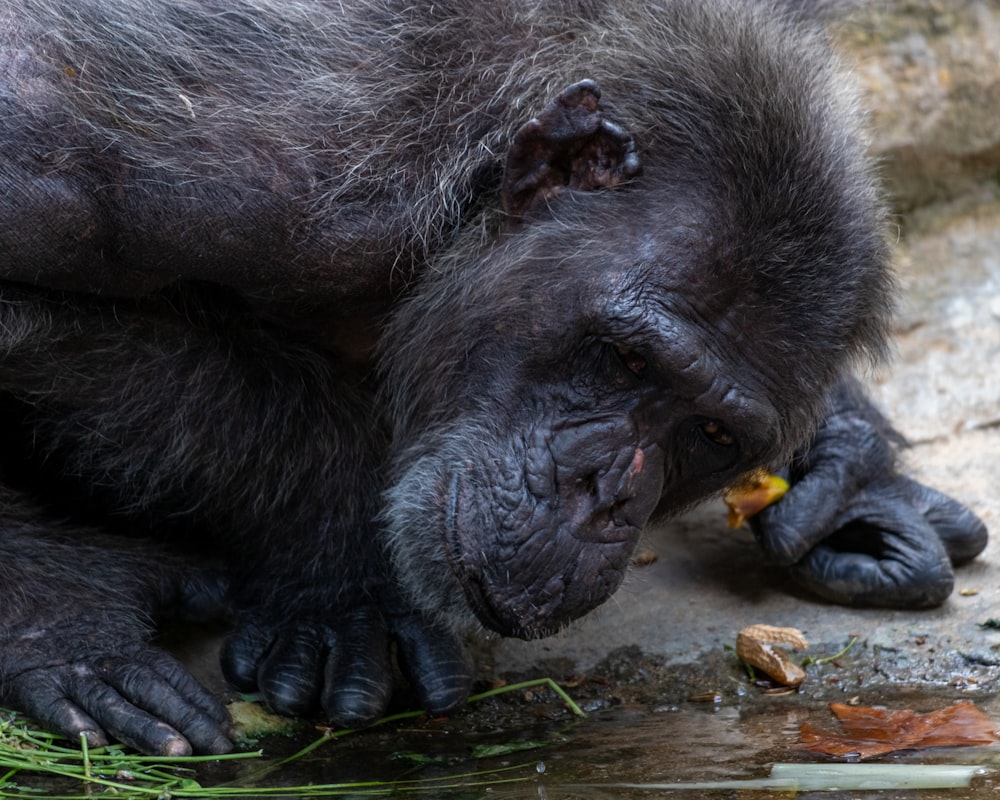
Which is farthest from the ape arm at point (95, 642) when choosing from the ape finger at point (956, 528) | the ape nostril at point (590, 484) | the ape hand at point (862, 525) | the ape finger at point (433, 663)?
the ape finger at point (956, 528)

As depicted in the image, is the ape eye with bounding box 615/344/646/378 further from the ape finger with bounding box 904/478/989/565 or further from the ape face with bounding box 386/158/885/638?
the ape finger with bounding box 904/478/989/565

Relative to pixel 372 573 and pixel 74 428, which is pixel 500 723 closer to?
pixel 372 573

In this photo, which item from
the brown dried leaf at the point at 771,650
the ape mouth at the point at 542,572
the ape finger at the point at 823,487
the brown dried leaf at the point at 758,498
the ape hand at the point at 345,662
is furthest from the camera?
the brown dried leaf at the point at 758,498

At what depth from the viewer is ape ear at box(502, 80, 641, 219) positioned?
13.4ft

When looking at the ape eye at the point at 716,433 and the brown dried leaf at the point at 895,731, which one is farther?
the ape eye at the point at 716,433

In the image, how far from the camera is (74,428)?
4566 millimetres

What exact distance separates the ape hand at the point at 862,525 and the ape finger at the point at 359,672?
155 centimetres

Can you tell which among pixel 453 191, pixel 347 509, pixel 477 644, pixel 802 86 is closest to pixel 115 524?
pixel 347 509

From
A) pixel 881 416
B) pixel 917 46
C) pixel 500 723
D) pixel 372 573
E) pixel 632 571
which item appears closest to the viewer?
pixel 500 723

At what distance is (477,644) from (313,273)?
1.51m

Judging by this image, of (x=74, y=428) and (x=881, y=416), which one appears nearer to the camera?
(x=74, y=428)

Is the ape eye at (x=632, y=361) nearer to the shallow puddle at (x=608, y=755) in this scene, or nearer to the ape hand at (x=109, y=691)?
the shallow puddle at (x=608, y=755)

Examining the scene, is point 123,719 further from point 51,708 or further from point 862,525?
point 862,525

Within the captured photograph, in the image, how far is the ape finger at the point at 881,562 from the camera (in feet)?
16.7
